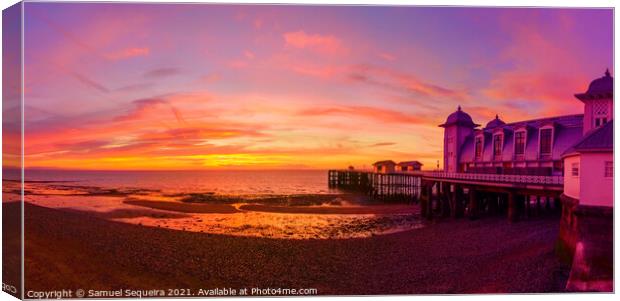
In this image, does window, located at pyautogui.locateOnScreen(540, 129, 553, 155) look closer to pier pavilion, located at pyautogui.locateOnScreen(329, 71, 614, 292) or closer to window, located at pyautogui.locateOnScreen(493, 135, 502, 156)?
pier pavilion, located at pyautogui.locateOnScreen(329, 71, 614, 292)

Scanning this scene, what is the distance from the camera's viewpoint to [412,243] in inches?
666

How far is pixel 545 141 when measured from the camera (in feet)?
61.1

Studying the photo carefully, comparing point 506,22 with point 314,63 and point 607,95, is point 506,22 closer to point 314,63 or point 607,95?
point 607,95

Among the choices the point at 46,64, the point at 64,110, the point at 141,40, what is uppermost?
the point at 141,40

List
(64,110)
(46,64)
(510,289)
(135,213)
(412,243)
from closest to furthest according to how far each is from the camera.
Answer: (510,289), (46,64), (64,110), (412,243), (135,213)

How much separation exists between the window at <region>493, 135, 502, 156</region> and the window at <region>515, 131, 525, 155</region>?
1.07m

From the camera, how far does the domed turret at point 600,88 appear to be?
43.3 ft

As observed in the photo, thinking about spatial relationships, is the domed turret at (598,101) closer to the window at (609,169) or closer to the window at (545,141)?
the window at (609,169)

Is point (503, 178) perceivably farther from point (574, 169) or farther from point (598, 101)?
point (574, 169)

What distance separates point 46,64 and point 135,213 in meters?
16.5

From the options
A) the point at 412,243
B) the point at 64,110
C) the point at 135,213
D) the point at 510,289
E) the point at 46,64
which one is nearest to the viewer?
the point at 510,289

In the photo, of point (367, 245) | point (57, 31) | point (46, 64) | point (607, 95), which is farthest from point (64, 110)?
point (607, 95)

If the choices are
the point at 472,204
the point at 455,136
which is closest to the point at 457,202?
the point at 472,204

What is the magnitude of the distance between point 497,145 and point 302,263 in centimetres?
1260
